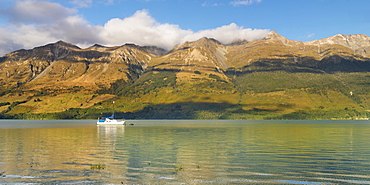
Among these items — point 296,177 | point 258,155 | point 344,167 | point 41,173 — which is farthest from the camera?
point 258,155

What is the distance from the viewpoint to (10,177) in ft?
116

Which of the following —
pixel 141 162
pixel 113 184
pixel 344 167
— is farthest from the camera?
pixel 141 162

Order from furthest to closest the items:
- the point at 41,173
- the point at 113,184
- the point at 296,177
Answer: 1. the point at 41,173
2. the point at 296,177
3. the point at 113,184

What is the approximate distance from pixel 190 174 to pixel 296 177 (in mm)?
10945

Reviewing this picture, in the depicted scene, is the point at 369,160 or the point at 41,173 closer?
the point at 41,173

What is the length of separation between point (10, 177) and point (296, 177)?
1159 inches

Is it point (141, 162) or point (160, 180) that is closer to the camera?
point (160, 180)

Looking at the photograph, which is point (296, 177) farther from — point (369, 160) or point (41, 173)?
point (41, 173)

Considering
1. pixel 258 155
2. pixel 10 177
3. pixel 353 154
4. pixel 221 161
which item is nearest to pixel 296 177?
pixel 221 161

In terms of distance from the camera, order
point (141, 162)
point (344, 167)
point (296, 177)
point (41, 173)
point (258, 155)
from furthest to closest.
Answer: point (258, 155), point (141, 162), point (344, 167), point (41, 173), point (296, 177)

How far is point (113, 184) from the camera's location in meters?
31.8

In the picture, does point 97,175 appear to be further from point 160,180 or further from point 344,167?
point 344,167

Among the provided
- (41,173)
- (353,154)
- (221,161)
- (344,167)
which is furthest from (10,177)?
(353,154)

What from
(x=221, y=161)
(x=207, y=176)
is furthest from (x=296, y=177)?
(x=221, y=161)
